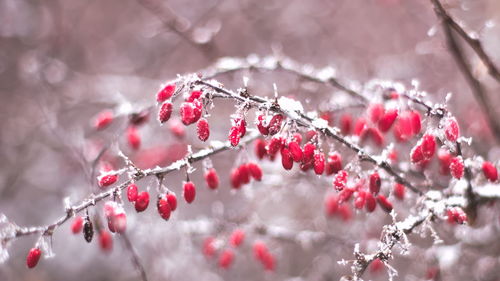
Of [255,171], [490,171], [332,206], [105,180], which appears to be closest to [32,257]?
[105,180]

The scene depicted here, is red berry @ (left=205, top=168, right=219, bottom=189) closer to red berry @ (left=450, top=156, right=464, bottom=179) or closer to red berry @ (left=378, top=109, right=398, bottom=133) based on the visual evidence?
red berry @ (left=378, top=109, right=398, bottom=133)

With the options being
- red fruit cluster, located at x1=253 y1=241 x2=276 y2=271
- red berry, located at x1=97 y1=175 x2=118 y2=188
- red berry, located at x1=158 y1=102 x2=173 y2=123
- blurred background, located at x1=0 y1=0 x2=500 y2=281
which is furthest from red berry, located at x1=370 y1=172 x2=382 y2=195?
red fruit cluster, located at x1=253 y1=241 x2=276 y2=271

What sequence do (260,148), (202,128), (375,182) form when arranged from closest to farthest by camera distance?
(202,128) → (375,182) → (260,148)

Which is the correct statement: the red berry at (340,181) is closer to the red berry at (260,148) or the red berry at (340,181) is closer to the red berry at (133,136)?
the red berry at (260,148)

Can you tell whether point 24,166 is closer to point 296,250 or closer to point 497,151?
point 296,250

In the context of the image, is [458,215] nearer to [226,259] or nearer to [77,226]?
[226,259]

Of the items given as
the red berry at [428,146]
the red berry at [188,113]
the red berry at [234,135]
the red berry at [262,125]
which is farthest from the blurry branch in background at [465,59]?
the red berry at [188,113]
